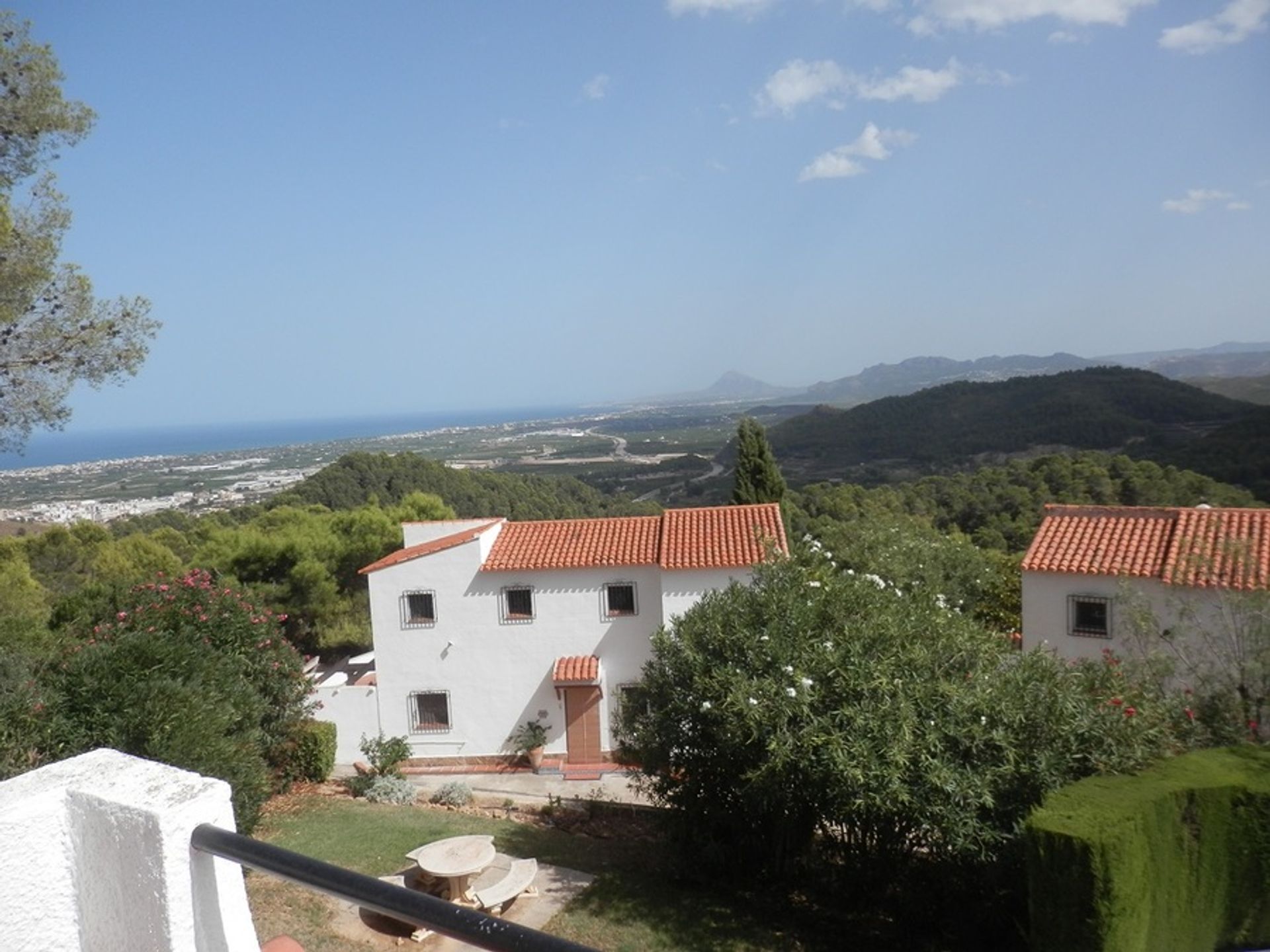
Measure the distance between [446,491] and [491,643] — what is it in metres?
26.1

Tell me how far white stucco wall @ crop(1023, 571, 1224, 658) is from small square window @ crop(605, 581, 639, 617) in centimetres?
826

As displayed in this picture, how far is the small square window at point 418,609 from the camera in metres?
19.4

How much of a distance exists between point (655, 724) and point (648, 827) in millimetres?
3714

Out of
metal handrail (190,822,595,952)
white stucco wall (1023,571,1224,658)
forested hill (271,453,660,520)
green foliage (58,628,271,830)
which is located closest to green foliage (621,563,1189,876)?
white stucco wall (1023,571,1224,658)

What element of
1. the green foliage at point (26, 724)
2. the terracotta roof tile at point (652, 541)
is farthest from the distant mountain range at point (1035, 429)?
the green foliage at point (26, 724)

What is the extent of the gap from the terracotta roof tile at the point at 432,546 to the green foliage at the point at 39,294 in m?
7.70

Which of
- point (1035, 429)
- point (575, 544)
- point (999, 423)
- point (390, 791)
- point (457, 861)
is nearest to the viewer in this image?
point (457, 861)

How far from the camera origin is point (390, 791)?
15.1 m

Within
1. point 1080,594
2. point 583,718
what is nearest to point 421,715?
point 583,718

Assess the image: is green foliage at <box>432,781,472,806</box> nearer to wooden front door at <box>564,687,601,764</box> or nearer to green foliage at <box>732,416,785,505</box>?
wooden front door at <box>564,687,601,764</box>

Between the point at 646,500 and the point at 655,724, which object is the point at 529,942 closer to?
the point at 655,724

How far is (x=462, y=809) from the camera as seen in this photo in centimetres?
1480

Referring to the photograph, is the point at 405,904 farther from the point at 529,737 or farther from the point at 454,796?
the point at 529,737

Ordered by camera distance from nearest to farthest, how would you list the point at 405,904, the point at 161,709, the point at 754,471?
the point at 405,904, the point at 161,709, the point at 754,471
